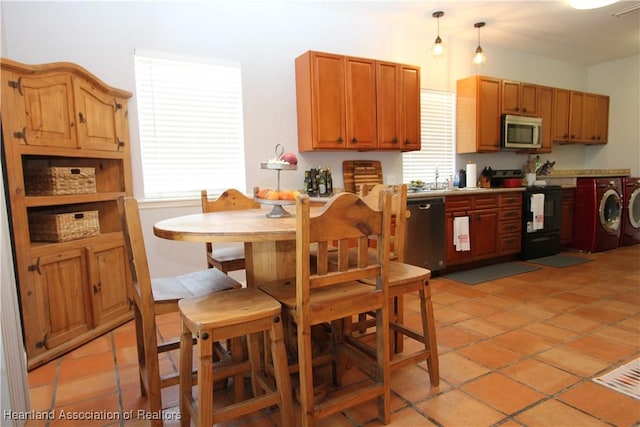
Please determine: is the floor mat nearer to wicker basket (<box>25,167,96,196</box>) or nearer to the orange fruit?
the orange fruit

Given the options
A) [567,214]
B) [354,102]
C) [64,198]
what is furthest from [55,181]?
[567,214]

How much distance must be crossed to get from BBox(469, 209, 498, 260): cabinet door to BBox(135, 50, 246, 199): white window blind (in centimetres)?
259

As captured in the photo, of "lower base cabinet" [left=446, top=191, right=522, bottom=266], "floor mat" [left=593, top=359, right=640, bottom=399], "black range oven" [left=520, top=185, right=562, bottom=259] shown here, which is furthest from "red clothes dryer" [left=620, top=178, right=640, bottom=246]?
"floor mat" [left=593, top=359, right=640, bottom=399]

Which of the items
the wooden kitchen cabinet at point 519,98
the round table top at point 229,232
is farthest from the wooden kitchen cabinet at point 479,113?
the round table top at point 229,232

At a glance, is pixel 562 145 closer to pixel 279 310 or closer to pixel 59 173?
pixel 279 310

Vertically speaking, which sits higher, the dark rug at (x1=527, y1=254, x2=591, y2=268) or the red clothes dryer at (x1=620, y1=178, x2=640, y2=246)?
the red clothes dryer at (x1=620, y1=178, x2=640, y2=246)

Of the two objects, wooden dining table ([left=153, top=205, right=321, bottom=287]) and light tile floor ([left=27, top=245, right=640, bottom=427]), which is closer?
wooden dining table ([left=153, top=205, right=321, bottom=287])

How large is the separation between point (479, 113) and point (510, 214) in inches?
51.0

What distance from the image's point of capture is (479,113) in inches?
181

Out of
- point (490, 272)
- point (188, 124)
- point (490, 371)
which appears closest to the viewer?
point (490, 371)

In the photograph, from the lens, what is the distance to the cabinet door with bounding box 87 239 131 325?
258cm

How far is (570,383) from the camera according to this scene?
6.27 ft

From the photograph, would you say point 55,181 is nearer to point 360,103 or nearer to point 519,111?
point 360,103

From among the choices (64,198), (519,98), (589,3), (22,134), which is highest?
(589,3)
